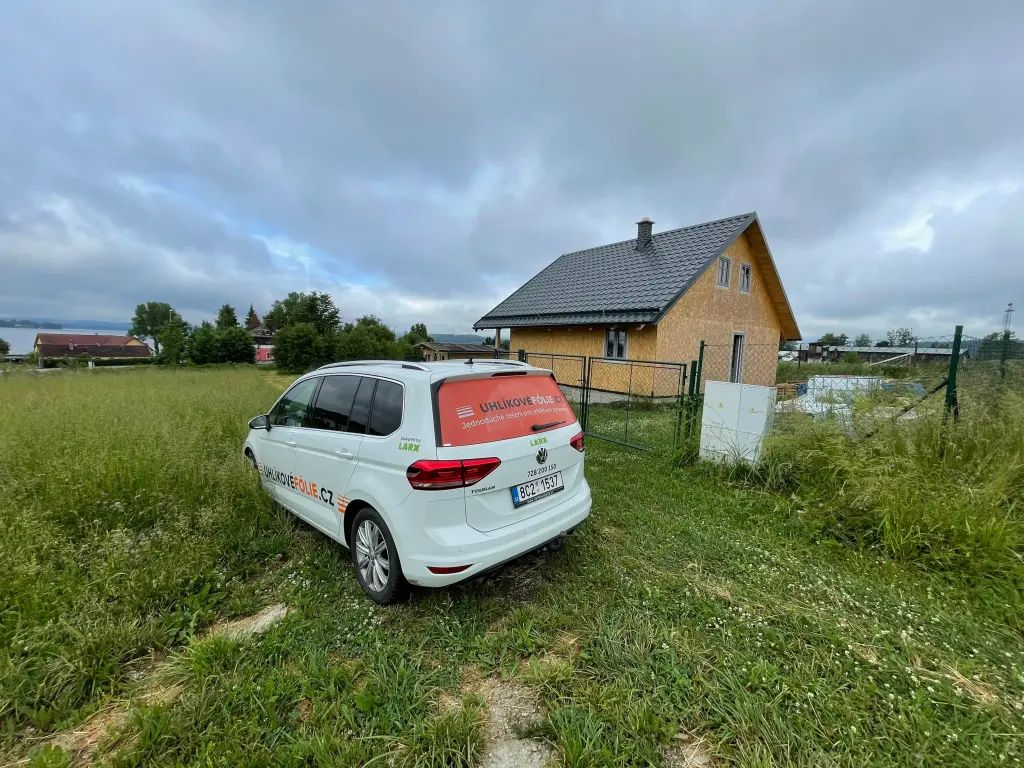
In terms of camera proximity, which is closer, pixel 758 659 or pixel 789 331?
pixel 758 659

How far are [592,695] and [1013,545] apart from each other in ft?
11.7

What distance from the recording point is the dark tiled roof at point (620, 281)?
40.9ft

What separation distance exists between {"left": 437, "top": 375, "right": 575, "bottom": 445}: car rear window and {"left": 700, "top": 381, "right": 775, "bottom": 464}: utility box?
309cm

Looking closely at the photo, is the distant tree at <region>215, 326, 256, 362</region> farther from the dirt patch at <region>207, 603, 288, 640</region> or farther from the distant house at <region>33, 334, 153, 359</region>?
the dirt patch at <region>207, 603, 288, 640</region>

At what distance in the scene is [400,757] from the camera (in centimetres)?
179

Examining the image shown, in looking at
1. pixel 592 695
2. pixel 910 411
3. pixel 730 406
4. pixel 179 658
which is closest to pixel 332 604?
pixel 179 658

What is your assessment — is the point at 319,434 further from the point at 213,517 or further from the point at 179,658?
the point at 179,658

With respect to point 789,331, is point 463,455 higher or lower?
lower

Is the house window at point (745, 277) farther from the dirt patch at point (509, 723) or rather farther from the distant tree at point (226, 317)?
the distant tree at point (226, 317)

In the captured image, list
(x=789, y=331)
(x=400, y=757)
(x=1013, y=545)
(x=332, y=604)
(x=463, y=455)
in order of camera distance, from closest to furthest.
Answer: (x=400, y=757), (x=463, y=455), (x=332, y=604), (x=1013, y=545), (x=789, y=331)

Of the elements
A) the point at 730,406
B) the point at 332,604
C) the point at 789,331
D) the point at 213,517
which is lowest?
the point at 332,604

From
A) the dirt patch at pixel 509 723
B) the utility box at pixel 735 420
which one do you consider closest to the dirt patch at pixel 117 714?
the dirt patch at pixel 509 723

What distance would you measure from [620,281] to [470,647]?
13718 millimetres

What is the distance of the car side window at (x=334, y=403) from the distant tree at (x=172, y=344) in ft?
172
